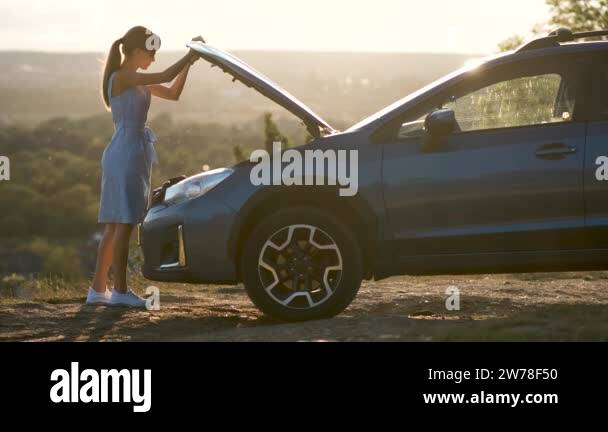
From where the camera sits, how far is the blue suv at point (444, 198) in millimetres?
8023

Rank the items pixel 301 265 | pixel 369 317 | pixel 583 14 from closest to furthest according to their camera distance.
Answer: pixel 301 265 → pixel 369 317 → pixel 583 14

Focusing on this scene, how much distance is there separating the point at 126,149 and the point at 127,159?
76mm

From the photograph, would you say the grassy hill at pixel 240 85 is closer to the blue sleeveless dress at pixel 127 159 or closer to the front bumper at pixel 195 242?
the blue sleeveless dress at pixel 127 159

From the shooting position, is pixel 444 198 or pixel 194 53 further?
pixel 194 53

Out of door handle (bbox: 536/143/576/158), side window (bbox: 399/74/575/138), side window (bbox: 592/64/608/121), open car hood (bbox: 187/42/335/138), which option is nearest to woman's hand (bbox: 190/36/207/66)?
open car hood (bbox: 187/42/335/138)

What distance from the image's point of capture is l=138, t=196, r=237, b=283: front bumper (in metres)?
8.34

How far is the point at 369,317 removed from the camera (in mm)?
8297

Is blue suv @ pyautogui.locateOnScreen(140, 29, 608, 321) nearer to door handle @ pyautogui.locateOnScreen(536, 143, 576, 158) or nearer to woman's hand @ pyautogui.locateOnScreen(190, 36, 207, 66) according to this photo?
door handle @ pyautogui.locateOnScreen(536, 143, 576, 158)

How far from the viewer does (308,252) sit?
8195 millimetres

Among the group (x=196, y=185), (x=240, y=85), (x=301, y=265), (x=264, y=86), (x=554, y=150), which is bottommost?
(x=301, y=265)

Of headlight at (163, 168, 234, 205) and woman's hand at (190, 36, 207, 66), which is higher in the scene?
woman's hand at (190, 36, 207, 66)

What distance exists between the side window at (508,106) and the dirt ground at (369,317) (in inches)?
48.8

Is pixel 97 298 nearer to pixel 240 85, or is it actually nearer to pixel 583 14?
pixel 583 14

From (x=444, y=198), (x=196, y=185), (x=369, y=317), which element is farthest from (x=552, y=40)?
(x=196, y=185)
